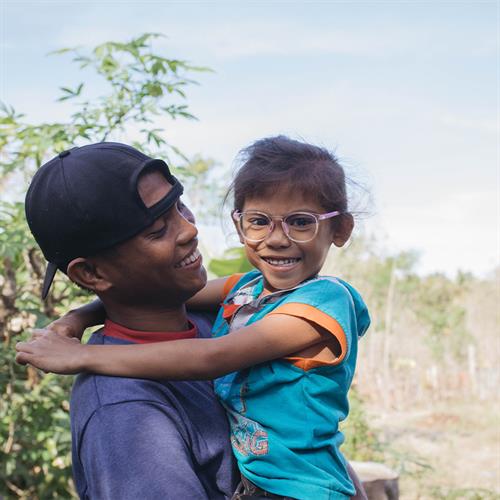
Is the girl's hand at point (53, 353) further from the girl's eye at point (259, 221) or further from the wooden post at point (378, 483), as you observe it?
the wooden post at point (378, 483)

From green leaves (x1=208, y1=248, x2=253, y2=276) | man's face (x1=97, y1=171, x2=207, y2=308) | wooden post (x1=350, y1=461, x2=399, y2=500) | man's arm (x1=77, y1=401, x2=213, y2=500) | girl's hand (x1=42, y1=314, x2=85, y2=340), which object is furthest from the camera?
green leaves (x1=208, y1=248, x2=253, y2=276)

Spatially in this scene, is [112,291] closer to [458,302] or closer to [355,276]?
[355,276]

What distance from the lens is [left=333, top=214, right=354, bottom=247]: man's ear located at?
232cm

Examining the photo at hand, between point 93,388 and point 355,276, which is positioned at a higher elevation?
point 93,388

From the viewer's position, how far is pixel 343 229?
234 centimetres

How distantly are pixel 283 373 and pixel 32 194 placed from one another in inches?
28.6

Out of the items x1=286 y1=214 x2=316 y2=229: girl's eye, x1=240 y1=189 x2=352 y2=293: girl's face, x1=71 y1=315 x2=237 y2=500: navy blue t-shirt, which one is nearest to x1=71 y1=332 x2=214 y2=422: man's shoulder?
x1=71 y1=315 x2=237 y2=500: navy blue t-shirt

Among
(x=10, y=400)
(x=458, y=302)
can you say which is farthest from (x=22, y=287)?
(x=458, y=302)

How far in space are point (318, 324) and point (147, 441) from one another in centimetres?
51

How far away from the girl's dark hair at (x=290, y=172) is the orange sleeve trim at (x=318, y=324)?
37 centimetres

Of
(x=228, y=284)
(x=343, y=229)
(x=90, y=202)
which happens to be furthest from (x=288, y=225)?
(x=90, y=202)

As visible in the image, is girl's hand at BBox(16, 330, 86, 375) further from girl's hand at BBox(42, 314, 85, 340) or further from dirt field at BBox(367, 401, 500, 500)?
dirt field at BBox(367, 401, 500, 500)

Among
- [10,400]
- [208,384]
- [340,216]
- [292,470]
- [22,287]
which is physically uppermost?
[340,216]

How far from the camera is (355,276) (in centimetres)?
1334
